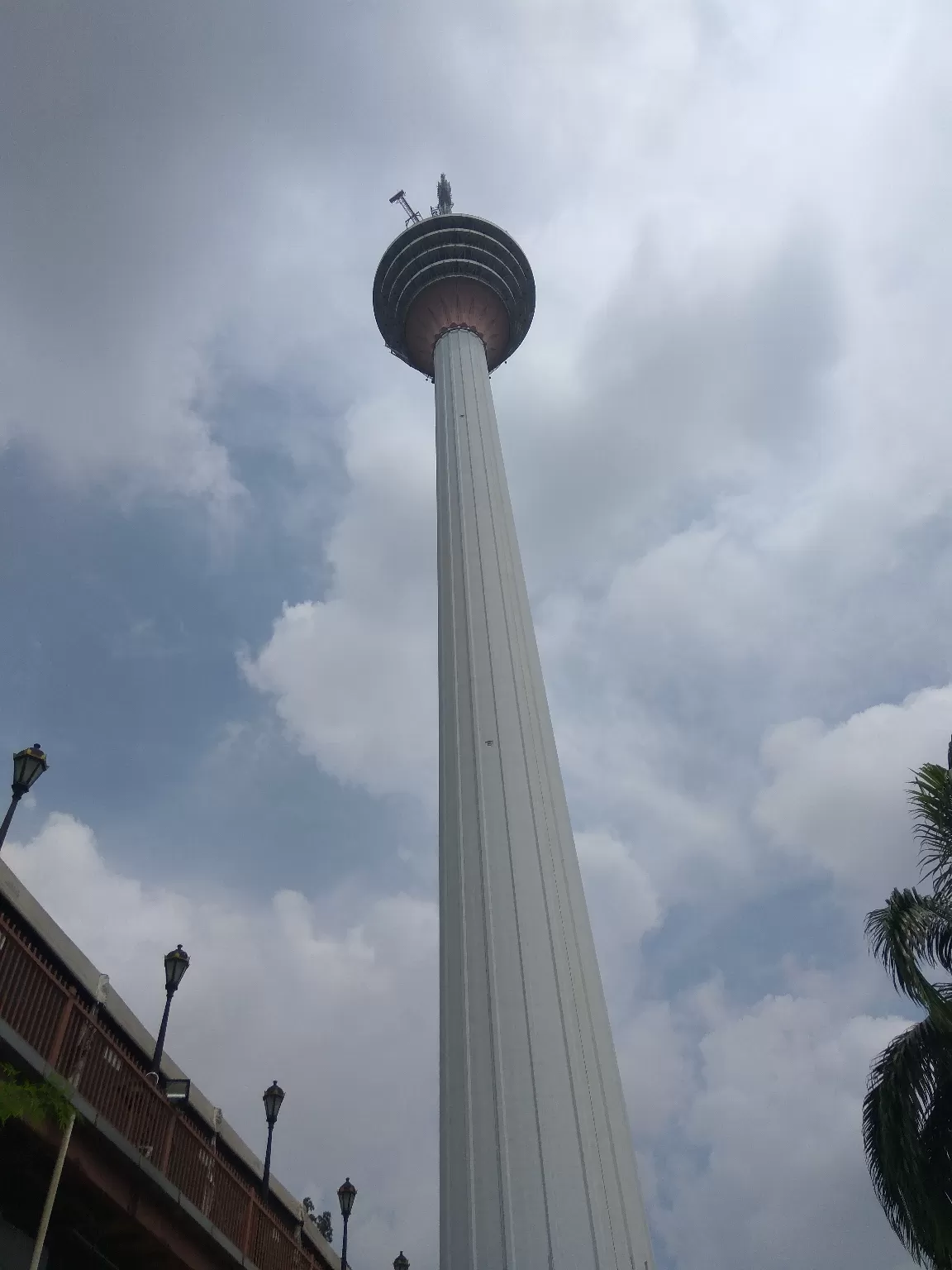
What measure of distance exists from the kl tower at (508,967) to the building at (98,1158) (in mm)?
3837

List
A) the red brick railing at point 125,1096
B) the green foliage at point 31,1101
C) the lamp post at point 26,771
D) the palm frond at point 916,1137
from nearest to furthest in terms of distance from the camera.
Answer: the green foliage at point 31,1101 < the red brick railing at point 125,1096 < the lamp post at point 26,771 < the palm frond at point 916,1137

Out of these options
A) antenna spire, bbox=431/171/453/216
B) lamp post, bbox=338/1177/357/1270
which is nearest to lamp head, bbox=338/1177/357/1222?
lamp post, bbox=338/1177/357/1270

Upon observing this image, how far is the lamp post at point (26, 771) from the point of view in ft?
42.9

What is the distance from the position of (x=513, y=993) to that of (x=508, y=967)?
0.56 m

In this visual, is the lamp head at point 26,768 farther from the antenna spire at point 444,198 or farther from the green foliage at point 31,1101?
the antenna spire at point 444,198

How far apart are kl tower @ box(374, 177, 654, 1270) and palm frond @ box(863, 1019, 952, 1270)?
13.9 ft

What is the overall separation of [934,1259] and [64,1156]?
13.1 m

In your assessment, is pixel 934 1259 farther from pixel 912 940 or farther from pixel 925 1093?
pixel 912 940

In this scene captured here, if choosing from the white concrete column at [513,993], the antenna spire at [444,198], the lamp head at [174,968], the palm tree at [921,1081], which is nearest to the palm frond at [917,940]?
the palm tree at [921,1081]

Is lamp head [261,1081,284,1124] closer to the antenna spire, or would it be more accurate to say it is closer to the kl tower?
the kl tower

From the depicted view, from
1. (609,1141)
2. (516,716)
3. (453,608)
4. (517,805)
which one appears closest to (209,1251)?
(609,1141)

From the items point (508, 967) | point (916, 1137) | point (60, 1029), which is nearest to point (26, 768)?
point (60, 1029)

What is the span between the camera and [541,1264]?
15.1 metres

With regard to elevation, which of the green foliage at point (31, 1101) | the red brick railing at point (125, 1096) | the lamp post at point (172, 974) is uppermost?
the lamp post at point (172, 974)
